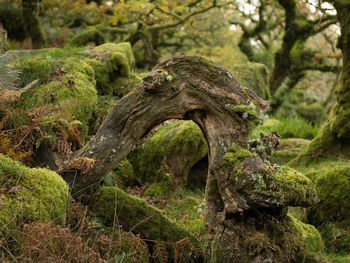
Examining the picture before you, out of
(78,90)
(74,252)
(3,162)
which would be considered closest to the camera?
(74,252)

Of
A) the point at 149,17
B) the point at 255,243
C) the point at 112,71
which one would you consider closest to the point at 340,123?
the point at 255,243

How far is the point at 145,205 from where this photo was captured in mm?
5066

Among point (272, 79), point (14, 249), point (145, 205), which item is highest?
point (14, 249)

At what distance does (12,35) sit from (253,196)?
13487mm

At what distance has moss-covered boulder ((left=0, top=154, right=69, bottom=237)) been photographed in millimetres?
3582

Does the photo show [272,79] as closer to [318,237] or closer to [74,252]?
[318,237]

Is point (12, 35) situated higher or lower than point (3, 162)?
lower

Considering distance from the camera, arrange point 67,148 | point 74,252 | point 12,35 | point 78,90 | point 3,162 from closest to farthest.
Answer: point 74,252 < point 3,162 < point 67,148 < point 78,90 < point 12,35

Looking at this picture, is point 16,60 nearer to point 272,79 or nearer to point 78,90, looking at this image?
point 78,90

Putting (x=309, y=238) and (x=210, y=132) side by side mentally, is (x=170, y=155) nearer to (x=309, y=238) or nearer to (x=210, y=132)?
(x=210, y=132)

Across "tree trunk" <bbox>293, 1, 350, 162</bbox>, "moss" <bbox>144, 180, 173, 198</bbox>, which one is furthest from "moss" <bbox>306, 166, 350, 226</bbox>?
"moss" <bbox>144, 180, 173, 198</bbox>

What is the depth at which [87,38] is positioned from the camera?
12617mm

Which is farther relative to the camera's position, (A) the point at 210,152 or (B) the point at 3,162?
(A) the point at 210,152

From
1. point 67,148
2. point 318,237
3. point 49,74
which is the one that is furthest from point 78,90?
point 318,237
